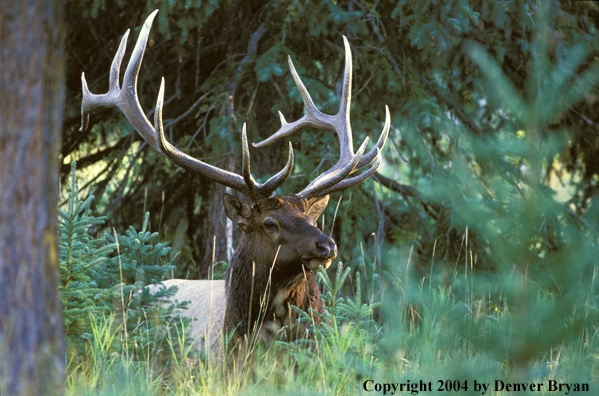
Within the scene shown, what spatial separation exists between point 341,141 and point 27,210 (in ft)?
11.4

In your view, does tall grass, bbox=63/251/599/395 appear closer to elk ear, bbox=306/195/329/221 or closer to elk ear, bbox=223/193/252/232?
elk ear, bbox=223/193/252/232

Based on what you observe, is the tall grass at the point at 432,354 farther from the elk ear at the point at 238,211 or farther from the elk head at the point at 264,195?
the elk ear at the point at 238,211

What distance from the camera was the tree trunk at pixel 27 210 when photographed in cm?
202

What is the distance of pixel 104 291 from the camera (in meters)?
3.72

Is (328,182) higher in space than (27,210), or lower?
higher

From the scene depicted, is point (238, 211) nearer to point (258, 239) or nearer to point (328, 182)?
point (258, 239)

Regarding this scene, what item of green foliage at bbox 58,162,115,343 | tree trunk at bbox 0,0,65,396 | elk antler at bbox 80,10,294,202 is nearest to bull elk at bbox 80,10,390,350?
elk antler at bbox 80,10,294,202

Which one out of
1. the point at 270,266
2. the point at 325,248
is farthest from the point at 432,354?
the point at 270,266

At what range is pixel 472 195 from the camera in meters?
1.98

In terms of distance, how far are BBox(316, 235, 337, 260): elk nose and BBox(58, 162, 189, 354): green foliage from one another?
93cm

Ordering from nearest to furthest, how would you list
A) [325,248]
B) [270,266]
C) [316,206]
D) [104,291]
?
[104,291]
[325,248]
[270,266]
[316,206]

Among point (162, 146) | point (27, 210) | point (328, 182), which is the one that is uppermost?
point (162, 146)

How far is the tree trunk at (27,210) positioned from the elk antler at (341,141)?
2805mm

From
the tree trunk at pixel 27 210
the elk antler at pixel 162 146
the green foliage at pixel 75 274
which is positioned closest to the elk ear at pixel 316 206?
the elk antler at pixel 162 146
